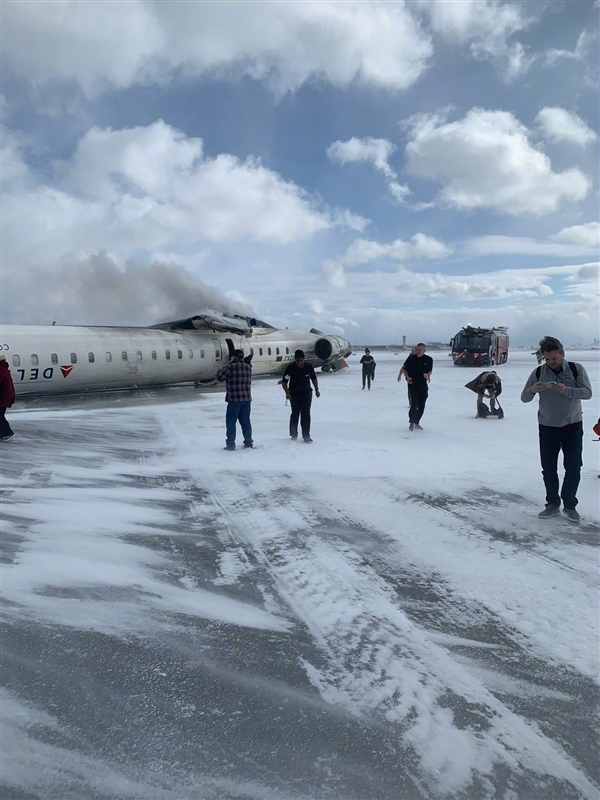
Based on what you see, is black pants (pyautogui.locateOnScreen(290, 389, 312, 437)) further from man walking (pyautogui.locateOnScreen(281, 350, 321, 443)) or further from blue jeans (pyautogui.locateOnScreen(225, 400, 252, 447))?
blue jeans (pyautogui.locateOnScreen(225, 400, 252, 447))

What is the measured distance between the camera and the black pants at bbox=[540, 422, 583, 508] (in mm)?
4910

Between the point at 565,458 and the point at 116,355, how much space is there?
1548 centimetres

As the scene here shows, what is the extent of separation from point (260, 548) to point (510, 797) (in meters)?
2.63

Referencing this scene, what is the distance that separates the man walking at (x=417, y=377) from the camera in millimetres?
9711

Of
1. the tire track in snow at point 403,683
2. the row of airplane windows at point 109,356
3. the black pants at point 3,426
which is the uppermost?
the row of airplane windows at point 109,356

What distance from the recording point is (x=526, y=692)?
2500mm

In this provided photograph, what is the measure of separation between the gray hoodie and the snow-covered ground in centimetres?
100

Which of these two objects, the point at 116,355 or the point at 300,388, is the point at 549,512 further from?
the point at 116,355

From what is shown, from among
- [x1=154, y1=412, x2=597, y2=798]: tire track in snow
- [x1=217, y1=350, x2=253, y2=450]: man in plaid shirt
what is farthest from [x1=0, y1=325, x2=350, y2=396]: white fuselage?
[x1=154, y1=412, x2=597, y2=798]: tire track in snow

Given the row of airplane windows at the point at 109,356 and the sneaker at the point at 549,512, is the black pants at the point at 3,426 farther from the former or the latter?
the sneaker at the point at 549,512

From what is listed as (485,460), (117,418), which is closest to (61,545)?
(485,460)

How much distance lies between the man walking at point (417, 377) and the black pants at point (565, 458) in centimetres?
463

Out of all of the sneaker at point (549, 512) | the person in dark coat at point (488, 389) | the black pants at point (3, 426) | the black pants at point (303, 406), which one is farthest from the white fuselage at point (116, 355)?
the sneaker at point (549, 512)

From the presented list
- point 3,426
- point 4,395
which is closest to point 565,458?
point 4,395
